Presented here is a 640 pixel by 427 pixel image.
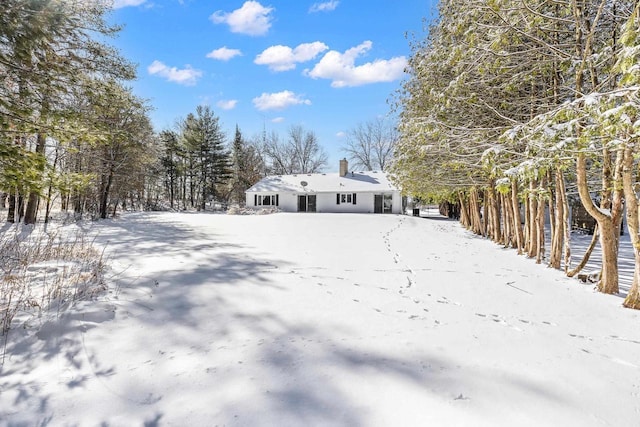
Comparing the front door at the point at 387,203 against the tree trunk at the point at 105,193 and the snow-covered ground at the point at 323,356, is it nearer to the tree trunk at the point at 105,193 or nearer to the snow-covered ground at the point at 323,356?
the tree trunk at the point at 105,193

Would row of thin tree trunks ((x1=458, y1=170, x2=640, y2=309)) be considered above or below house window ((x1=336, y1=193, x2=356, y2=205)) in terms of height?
below

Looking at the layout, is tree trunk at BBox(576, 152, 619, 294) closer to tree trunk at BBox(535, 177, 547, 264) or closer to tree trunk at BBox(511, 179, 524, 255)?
tree trunk at BBox(535, 177, 547, 264)

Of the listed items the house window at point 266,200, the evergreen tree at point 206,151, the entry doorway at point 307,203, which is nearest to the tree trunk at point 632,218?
the entry doorway at point 307,203

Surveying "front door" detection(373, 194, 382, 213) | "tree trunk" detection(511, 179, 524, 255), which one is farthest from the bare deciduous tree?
"tree trunk" detection(511, 179, 524, 255)

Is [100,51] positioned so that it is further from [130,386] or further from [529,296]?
[529,296]

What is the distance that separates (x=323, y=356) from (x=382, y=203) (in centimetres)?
2430

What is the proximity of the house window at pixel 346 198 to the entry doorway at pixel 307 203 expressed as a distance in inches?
87.8

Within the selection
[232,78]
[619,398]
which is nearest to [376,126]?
[232,78]

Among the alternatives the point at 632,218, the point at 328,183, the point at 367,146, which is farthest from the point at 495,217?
the point at 367,146

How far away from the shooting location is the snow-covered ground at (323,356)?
198 centimetres

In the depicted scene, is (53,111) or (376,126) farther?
(376,126)

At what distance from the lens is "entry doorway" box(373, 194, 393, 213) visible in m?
26.2

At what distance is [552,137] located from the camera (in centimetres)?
365

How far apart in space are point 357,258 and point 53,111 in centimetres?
593
